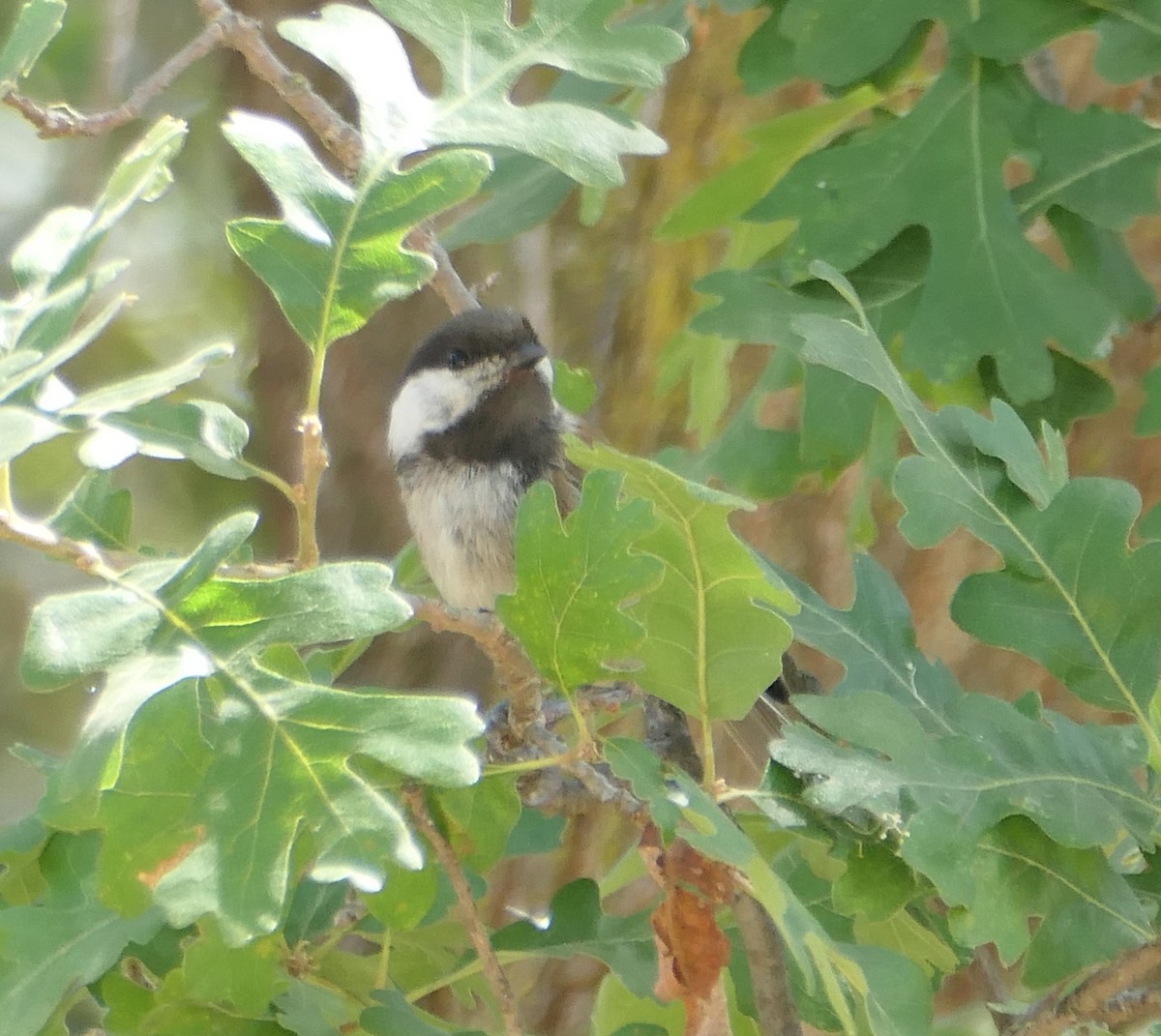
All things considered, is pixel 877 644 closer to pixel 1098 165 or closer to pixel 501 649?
pixel 501 649

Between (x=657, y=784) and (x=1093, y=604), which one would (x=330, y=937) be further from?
(x=1093, y=604)

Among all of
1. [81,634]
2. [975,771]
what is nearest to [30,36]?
[81,634]

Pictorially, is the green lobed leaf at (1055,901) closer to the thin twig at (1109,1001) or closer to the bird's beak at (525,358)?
the thin twig at (1109,1001)

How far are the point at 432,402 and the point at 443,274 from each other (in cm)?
82

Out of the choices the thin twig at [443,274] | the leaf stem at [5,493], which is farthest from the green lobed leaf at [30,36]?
the thin twig at [443,274]

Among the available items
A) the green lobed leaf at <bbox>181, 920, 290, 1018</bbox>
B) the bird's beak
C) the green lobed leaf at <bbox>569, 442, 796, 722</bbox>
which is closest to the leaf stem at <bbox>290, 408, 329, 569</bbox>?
the green lobed leaf at <bbox>569, 442, 796, 722</bbox>

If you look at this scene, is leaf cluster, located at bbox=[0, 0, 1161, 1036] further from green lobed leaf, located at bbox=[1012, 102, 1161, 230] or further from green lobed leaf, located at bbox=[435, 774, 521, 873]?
green lobed leaf, located at bbox=[1012, 102, 1161, 230]

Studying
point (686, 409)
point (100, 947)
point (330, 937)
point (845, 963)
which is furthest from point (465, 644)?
point (845, 963)

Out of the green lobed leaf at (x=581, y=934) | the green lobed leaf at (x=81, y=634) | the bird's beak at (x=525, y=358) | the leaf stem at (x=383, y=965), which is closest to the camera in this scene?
the green lobed leaf at (x=81, y=634)

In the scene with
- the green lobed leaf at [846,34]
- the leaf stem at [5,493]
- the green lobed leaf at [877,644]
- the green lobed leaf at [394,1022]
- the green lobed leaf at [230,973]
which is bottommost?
the green lobed leaf at [394,1022]

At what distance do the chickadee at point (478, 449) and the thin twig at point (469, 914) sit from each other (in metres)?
1.10

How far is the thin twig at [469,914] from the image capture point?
5.65 ft

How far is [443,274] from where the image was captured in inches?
94.0

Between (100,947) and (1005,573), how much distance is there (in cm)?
113
